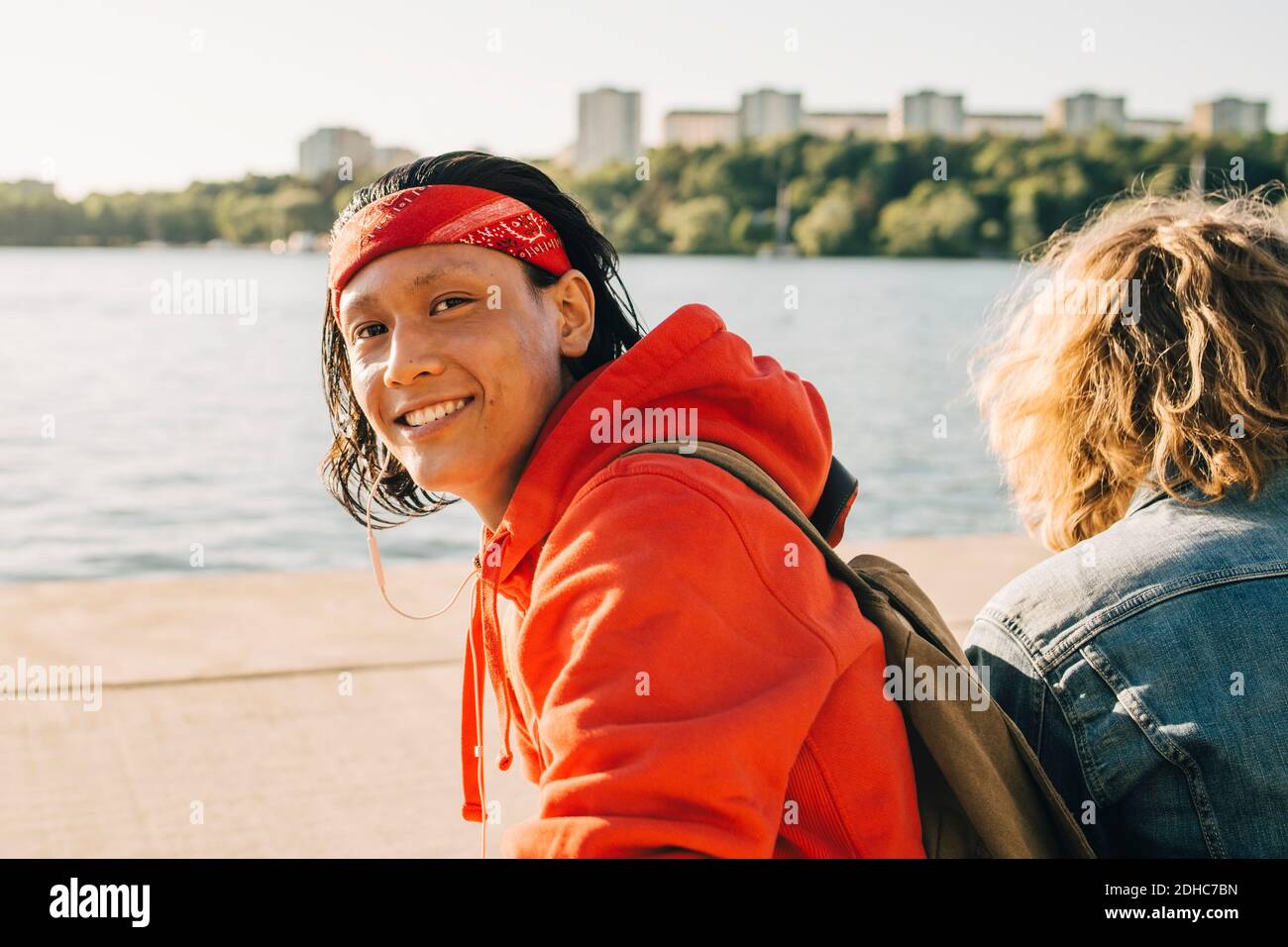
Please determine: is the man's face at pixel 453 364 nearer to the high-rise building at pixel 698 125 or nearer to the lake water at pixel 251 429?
the lake water at pixel 251 429

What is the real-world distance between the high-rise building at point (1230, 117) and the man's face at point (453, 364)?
183 ft

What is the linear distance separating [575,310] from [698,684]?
2.71 ft

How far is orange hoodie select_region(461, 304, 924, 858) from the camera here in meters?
1.40

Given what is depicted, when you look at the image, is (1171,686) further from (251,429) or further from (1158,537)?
(251,429)

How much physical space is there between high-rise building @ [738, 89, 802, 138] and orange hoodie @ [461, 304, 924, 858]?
61.5m

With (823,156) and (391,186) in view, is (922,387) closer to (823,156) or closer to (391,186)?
(391,186)

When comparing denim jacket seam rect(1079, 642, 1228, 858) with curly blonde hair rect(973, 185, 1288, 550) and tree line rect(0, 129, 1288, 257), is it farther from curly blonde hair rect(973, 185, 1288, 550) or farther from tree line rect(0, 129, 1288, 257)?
tree line rect(0, 129, 1288, 257)

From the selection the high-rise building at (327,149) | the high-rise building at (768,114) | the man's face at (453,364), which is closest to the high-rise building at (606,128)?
the high-rise building at (327,149)

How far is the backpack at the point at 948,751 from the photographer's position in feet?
5.29

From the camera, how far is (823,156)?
191 ft
